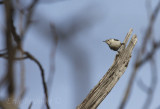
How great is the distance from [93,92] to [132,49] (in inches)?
29.5

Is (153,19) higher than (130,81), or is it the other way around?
(153,19)

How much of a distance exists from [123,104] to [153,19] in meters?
0.73

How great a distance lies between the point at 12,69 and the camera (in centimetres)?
61

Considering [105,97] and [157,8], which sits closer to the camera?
[157,8]

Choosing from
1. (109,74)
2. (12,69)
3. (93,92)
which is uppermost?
(12,69)

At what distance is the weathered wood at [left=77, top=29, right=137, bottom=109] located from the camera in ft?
7.95

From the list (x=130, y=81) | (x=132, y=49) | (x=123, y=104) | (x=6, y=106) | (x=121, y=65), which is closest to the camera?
(x=6, y=106)

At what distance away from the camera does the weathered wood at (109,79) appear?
2422 millimetres

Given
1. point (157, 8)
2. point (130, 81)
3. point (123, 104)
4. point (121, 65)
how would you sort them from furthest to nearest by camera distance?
point (121, 65) → point (157, 8) → point (130, 81) → point (123, 104)

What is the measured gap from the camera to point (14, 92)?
665 millimetres

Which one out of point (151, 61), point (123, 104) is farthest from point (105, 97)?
point (123, 104)

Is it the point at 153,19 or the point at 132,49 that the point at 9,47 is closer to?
the point at 153,19

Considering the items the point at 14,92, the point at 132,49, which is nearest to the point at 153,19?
the point at 132,49

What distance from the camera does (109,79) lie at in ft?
8.63
